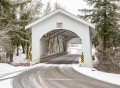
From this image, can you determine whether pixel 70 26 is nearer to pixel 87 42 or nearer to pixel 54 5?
pixel 87 42

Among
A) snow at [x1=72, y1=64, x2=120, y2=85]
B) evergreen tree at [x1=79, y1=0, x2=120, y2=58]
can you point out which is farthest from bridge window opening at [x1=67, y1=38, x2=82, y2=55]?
snow at [x1=72, y1=64, x2=120, y2=85]

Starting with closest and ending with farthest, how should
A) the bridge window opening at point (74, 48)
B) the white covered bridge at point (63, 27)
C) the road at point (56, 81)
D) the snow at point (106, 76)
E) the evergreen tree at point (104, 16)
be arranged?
the road at point (56, 81), the snow at point (106, 76), the white covered bridge at point (63, 27), the evergreen tree at point (104, 16), the bridge window opening at point (74, 48)

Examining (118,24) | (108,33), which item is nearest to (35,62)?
(108,33)

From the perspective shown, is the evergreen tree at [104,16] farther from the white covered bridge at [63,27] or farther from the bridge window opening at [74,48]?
the bridge window opening at [74,48]

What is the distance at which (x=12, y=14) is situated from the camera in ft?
58.2

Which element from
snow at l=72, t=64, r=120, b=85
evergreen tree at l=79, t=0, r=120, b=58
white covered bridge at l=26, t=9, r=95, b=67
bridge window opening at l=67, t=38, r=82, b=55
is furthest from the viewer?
bridge window opening at l=67, t=38, r=82, b=55

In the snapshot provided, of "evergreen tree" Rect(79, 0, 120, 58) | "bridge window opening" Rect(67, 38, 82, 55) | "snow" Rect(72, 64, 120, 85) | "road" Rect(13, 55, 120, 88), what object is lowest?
"snow" Rect(72, 64, 120, 85)

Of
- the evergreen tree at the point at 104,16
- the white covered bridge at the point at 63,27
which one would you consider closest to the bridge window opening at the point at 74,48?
the evergreen tree at the point at 104,16

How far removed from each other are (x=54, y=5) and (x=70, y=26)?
18092mm

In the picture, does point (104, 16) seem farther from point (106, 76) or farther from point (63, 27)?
point (106, 76)

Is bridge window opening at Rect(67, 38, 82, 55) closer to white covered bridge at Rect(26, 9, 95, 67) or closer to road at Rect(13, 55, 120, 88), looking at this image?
white covered bridge at Rect(26, 9, 95, 67)

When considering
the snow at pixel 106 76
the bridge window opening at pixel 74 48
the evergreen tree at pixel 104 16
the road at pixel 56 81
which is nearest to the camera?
the road at pixel 56 81

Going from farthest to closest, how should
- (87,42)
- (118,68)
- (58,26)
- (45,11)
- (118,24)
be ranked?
(45,11)
(118,24)
(58,26)
(87,42)
(118,68)

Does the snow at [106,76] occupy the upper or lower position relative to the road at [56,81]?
lower
